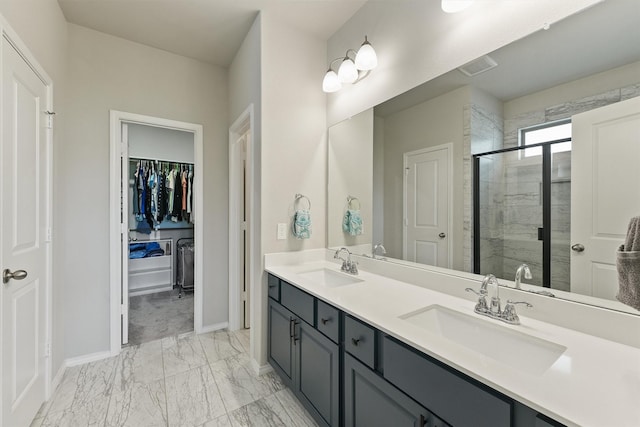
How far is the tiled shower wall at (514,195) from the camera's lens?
109cm

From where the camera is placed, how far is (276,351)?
78.0 inches

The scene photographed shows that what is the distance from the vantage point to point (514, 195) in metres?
1.24

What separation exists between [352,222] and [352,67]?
3.79 feet

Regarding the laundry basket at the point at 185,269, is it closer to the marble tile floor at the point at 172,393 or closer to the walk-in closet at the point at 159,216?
the walk-in closet at the point at 159,216

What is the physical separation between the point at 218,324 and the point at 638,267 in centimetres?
310

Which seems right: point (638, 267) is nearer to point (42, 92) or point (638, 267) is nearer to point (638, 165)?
point (638, 165)

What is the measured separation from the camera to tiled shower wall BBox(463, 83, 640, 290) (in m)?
1.09

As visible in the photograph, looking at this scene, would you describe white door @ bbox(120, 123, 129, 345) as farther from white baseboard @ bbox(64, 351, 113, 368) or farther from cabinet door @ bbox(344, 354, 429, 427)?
cabinet door @ bbox(344, 354, 429, 427)

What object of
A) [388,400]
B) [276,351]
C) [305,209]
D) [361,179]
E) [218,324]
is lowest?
[218,324]

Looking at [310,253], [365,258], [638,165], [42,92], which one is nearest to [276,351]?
[310,253]

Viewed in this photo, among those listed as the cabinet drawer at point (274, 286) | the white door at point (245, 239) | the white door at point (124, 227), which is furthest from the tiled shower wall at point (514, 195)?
the white door at point (124, 227)

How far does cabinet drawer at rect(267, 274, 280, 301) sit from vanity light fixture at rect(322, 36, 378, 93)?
1527mm

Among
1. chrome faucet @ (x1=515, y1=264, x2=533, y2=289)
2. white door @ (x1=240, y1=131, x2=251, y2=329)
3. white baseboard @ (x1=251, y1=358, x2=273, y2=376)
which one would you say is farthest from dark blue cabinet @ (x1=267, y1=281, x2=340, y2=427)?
white door @ (x1=240, y1=131, x2=251, y2=329)

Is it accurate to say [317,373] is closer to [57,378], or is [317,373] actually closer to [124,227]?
[57,378]
